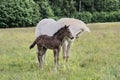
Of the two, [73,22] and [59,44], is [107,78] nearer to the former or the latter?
[59,44]

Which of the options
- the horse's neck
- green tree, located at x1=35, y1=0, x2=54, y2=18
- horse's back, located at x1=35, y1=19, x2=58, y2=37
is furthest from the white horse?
green tree, located at x1=35, y1=0, x2=54, y2=18

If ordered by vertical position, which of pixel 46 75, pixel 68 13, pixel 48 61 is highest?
pixel 46 75

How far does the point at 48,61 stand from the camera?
46.2 ft

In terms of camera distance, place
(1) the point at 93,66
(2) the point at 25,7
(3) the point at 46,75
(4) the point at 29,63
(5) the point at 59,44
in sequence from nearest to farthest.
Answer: (3) the point at 46,75 < (5) the point at 59,44 < (1) the point at 93,66 < (4) the point at 29,63 < (2) the point at 25,7

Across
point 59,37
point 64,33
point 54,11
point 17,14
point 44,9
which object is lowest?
point 54,11

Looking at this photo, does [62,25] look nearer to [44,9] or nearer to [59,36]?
[59,36]

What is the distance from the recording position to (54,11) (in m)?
76.3

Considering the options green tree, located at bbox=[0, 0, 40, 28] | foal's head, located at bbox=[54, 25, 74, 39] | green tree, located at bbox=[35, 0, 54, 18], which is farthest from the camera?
green tree, located at bbox=[35, 0, 54, 18]

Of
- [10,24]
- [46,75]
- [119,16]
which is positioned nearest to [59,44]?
[46,75]

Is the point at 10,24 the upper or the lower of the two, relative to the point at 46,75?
lower

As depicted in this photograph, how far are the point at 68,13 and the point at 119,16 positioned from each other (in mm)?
11337

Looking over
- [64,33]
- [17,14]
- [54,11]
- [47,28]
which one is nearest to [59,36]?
[64,33]

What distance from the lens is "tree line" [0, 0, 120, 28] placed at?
61.1 m

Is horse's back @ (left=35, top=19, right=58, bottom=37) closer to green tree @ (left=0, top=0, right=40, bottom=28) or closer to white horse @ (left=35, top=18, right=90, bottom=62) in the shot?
white horse @ (left=35, top=18, right=90, bottom=62)
